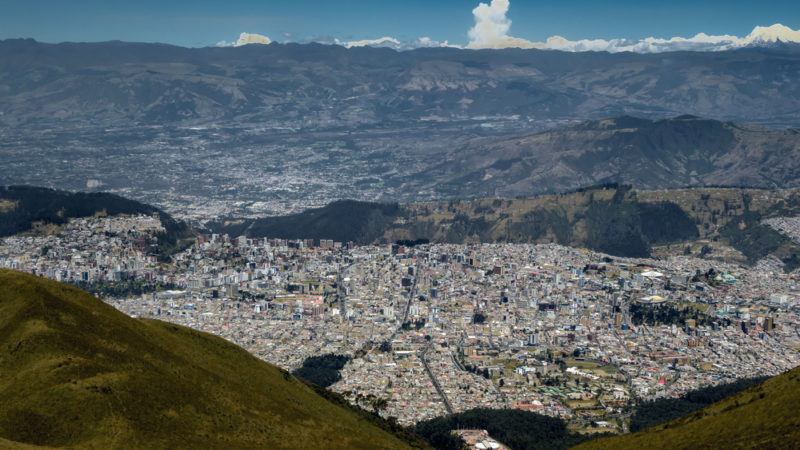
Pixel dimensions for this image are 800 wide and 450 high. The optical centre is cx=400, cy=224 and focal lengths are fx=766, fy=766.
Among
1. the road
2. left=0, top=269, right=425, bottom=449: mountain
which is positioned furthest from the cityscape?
left=0, top=269, right=425, bottom=449: mountain

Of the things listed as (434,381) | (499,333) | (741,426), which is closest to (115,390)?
(741,426)

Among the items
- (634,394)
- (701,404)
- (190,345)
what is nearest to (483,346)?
(634,394)

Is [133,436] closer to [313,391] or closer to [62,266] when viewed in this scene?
[313,391]

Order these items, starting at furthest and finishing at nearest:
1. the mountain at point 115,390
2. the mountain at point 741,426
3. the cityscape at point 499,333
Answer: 1. the cityscape at point 499,333
2. the mountain at point 741,426
3. the mountain at point 115,390

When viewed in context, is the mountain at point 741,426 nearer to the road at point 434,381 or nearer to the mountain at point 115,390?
the mountain at point 115,390

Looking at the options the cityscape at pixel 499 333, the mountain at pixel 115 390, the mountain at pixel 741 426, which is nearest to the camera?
the mountain at pixel 115 390

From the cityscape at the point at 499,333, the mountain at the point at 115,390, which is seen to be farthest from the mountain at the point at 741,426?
the cityscape at the point at 499,333

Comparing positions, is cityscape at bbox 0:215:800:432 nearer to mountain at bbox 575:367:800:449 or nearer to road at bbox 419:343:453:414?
road at bbox 419:343:453:414

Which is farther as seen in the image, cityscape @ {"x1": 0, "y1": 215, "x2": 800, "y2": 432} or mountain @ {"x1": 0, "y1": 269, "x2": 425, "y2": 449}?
cityscape @ {"x1": 0, "y1": 215, "x2": 800, "y2": 432}
